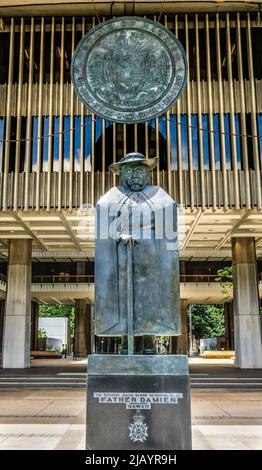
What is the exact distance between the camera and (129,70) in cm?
707

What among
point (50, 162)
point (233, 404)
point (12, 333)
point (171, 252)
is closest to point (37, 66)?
point (50, 162)

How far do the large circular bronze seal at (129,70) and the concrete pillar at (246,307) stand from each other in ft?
48.0

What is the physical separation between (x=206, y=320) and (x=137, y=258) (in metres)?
51.4

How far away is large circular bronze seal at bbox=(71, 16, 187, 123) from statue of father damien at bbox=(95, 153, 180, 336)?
1252 millimetres

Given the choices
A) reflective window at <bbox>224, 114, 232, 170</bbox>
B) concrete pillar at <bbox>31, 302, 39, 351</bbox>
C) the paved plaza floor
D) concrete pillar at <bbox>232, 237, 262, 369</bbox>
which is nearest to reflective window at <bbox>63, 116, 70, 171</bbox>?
reflective window at <bbox>224, 114, 232, 170</bbox>

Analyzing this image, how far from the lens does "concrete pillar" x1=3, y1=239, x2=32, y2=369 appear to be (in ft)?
63.8

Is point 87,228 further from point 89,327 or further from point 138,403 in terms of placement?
point 89,327

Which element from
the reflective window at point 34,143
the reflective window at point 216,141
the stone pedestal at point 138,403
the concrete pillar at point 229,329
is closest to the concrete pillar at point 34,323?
the concrete pillar at point 229,329

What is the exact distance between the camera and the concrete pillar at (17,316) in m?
19.5

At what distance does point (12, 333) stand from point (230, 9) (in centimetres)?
1480

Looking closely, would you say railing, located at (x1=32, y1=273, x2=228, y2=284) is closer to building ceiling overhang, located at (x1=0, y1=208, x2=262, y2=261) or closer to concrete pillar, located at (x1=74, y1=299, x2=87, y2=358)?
concrete pillar, located at (x1=74, y1=299, x2=87, y2=358)

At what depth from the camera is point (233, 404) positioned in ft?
36.0

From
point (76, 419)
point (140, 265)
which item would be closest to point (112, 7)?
point (76, 419)

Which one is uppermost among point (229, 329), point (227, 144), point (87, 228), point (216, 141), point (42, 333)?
point (216, 141)
